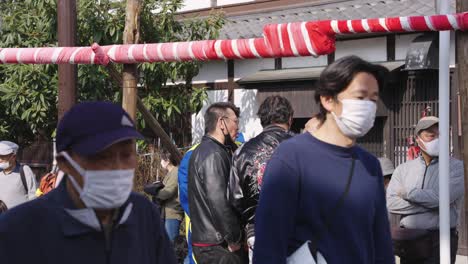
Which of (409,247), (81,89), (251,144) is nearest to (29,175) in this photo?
(81,89)

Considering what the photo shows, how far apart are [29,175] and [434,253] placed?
4456 mm

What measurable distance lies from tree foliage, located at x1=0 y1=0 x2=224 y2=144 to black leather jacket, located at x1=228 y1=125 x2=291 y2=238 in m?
5.62

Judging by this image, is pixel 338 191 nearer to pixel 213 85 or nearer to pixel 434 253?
pixel 434 253

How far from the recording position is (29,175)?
306 inches

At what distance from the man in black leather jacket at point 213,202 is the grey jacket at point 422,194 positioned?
153 centimetres

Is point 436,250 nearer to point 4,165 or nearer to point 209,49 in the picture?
point 209,49

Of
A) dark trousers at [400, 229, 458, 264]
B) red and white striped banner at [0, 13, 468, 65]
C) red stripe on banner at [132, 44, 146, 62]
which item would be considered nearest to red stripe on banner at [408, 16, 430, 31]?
red and white striped banner at [0, 13, 468, 65]

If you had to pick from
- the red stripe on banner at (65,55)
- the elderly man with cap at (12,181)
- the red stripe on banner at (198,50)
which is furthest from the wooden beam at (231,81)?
the red stripe on banner at (198,50)

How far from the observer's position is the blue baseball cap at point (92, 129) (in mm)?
2234

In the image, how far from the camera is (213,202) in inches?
196

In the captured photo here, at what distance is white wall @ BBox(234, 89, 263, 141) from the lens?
1204 centimetres

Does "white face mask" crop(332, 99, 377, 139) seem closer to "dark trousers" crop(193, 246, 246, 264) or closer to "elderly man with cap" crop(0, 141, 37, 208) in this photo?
"dark trousers" crop(193, 246, 246, 264)

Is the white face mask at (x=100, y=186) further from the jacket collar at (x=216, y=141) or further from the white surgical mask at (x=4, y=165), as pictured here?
the white surgical mask at (x=4, y=165)

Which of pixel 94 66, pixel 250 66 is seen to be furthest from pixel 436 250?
pixel 250 66
